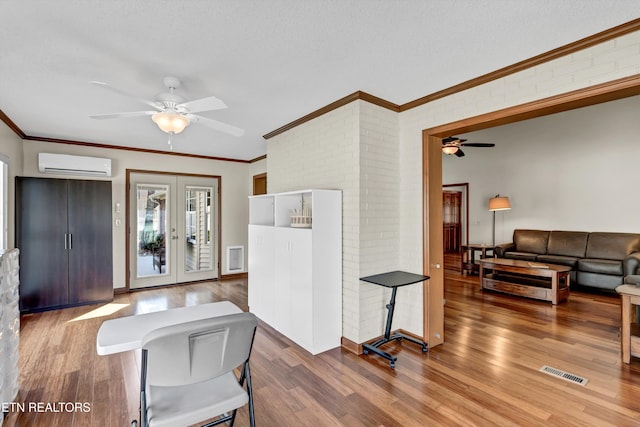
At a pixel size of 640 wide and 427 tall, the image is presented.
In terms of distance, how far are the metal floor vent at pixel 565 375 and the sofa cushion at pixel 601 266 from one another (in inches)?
137

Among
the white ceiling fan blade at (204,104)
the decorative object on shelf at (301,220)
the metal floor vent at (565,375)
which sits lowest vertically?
the metal floor vent at (565,375)

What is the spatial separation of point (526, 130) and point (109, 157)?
8.22 metres

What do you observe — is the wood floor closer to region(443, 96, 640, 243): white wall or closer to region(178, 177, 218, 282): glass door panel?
region(178, 177, 218, 282): glass door panel

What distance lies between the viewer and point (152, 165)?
5801mm

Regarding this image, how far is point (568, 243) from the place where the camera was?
231 inches

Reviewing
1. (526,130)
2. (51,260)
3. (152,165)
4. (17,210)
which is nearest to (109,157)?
(152,165)

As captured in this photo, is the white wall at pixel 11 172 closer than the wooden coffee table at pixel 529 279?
Yes

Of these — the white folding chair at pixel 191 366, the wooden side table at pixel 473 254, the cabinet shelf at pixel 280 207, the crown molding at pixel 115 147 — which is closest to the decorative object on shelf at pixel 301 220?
the cabinet shelf at pixel 280 207

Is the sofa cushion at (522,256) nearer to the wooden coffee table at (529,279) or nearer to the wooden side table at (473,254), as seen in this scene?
the wooden side table at (473,254)

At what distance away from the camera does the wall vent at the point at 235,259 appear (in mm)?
6708

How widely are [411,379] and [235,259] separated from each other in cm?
495

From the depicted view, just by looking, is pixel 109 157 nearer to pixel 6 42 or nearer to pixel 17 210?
pixel 17 210

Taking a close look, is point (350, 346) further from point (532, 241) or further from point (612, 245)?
point (612, 245)

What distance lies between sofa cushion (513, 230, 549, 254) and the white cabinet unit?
198 inches
